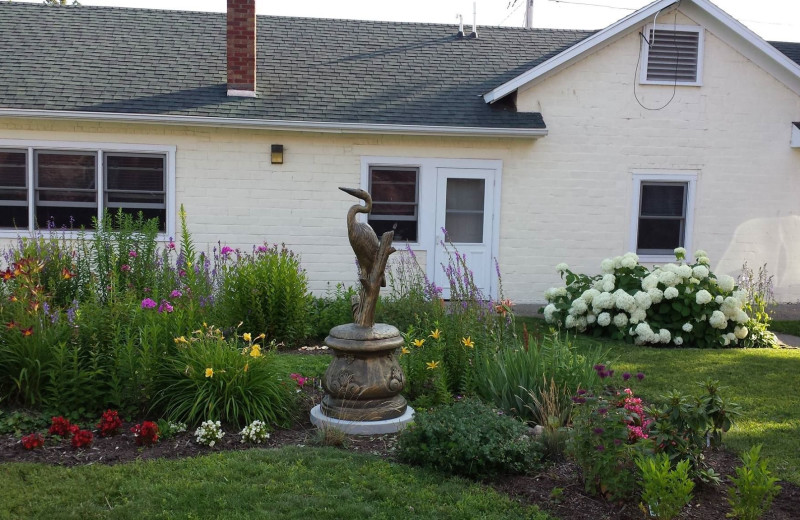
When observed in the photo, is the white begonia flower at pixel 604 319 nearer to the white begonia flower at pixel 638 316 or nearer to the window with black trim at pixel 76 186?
the white begonia flower at pixel 638 316

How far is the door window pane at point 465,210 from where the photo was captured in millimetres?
12203

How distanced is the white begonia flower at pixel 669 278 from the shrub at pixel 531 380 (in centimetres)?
376

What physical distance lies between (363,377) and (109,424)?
5.92 feet

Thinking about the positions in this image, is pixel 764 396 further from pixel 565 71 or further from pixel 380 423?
pixel 565 71

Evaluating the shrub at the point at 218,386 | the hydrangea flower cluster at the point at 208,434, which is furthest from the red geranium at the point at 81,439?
the hydrangea flower cluster at the point at 208,434

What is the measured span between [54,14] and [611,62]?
410 inches

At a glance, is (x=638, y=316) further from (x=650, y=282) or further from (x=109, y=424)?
(x=109, y=424)

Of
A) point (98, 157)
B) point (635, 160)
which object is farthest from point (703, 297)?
point (98, 157)

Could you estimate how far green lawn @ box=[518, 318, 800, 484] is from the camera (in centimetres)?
541

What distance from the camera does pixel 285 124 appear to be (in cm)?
1136

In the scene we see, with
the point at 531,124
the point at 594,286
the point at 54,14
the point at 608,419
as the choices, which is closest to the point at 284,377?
the point at 608,419

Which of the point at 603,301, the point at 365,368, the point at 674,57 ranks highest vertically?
the point at 674,57

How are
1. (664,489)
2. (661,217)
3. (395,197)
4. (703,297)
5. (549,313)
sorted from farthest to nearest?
(661,217) < (395,197) < (549,313) < (703,297) < (664,489)

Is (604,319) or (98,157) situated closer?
(604,319)
